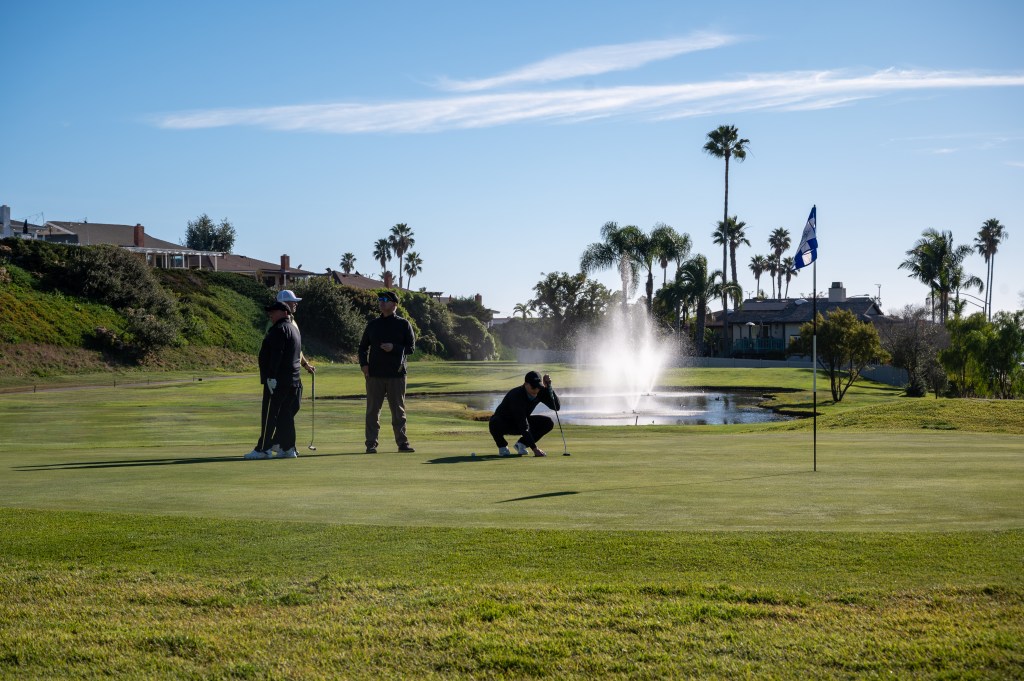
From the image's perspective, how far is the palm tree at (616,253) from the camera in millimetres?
100500

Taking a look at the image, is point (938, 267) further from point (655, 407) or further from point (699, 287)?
point (655, 407)

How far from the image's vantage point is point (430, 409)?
4150 cm

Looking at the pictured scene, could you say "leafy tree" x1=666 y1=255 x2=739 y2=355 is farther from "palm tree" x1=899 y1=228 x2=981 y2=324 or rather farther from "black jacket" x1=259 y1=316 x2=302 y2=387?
"black jacket" x1=259 y1=316 x2=302 y2=387

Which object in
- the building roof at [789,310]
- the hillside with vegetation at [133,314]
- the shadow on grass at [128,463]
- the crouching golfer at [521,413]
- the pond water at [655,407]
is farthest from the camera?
the building roof at [789,310]

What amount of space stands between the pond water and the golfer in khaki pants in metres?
18.0

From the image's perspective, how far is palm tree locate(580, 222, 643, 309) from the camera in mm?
100500

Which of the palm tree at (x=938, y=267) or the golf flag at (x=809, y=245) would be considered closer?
the golf flag at (x=809, y=245)

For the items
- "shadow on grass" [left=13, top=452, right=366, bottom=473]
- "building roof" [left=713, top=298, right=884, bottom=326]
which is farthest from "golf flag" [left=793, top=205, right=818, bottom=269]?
"building roof" [left=713, top=298, right=884, bottom=326]

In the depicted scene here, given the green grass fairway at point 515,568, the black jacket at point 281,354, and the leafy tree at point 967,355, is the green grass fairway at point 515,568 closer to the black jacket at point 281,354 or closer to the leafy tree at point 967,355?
the black jacket at point 281,354

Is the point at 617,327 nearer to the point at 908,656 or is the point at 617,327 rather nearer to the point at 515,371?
the point at 515,371

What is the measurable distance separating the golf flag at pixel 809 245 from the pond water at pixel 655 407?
18336mm

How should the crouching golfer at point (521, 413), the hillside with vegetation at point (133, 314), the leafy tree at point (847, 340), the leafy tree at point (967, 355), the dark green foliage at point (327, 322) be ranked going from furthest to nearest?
the dark green foliage at point (327, 322)
the hillside with vegetation at point (133, 314)
the leafy tree at point (847, 340)
the leafy tree at point (967, 355)
the crouching golfer at point (521, 413)

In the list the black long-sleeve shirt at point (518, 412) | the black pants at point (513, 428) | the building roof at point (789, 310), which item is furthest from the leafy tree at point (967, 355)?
the building roof at point (789, 310)

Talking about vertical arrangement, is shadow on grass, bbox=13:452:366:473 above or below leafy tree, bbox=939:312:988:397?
below
